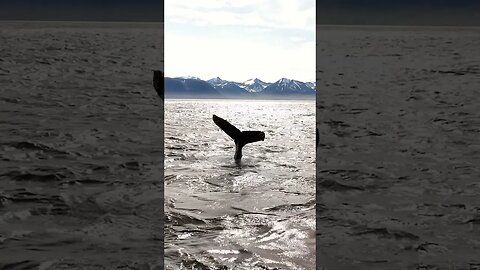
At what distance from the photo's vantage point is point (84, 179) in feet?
19.1

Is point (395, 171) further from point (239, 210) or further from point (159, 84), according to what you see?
point (159, 84)

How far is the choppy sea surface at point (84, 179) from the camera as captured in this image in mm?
3672

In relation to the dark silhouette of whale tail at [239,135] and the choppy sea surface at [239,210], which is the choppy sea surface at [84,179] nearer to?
the choppy sea surface at [239,210]

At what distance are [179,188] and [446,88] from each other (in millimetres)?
9887

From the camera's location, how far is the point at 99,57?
1562cm

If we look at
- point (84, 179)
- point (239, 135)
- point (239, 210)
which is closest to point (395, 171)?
point (239, 210)

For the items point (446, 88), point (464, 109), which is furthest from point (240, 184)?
point (446, 88)

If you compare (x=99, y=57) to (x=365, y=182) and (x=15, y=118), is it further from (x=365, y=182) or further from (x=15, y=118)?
(x=365, y=182)

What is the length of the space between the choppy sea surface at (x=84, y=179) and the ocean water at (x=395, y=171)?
1.63 metres


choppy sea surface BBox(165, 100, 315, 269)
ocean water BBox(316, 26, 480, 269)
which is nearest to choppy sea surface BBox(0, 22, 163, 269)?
→ choppy sea surface BBox(165, 100, 315, 269)

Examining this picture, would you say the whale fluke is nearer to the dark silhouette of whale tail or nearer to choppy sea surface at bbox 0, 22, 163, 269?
choppy sea surface at bbox 0, 22, 163, 269

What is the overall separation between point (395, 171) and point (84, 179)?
4420 millimetres

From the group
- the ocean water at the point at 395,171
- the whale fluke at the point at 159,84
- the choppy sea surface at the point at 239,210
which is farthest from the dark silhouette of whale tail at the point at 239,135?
the whale fluke at the point at 159,84

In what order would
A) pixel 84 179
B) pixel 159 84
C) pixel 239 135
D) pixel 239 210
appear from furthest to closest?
pixel 239 135 → pixel 84 179 → pixel 239 210 → pixel 159 84
